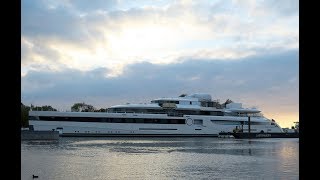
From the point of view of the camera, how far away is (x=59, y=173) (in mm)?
19609

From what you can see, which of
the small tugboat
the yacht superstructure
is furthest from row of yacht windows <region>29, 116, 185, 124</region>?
the small tugboat

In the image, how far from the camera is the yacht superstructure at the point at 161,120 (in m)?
78.9

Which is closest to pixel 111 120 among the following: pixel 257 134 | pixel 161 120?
pixel 161 120

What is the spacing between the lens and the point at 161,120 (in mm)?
83438

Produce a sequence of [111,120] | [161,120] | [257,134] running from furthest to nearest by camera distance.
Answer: [257,134] < [161,120] < [111,120]

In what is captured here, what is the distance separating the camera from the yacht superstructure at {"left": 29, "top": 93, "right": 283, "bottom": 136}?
7894cm

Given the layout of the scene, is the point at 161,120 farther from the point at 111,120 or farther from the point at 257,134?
the point at 257,134

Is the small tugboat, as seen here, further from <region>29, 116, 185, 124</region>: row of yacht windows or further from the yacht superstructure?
<region>29, 116, 185, 124</region>: row of yacht windows

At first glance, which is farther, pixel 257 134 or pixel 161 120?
pixel 257 134
